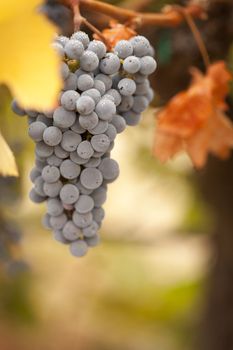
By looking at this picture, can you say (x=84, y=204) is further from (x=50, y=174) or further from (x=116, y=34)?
(x=116, y=34)

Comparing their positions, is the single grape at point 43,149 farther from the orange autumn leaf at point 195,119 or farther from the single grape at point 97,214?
the orange autumn leaf at point 195,119

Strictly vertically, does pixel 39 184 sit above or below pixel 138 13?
below

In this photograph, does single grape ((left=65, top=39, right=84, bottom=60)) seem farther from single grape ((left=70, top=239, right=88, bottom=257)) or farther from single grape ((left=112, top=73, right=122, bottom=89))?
single grape ((left=70, top=239, right=88, bottom=257))

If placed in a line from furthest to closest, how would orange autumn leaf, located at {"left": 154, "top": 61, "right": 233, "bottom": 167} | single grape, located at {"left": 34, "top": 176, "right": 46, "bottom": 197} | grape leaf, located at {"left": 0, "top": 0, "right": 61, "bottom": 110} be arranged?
1. orange autumn leaf, located at {"left": 154, "top": 61, "right": 233, "bottom": 167}
2. single grape, located at {"left": 34, "top": 176, "right": 46, "bottom": 197}
3. grape leaf, located at {"left": 0, "top": 0, "right": 61, "bottom": 110}

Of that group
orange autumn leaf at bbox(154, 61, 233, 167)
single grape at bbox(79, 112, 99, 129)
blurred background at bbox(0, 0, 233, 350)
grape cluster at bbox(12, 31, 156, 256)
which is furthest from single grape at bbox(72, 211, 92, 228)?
blurred background at bbox(0, 0, 233, 350)

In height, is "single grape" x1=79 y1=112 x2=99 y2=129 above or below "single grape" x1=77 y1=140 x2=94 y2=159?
above

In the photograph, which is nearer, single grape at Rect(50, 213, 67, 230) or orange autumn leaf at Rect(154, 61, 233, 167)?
single grape at Rect(50, 213, 67, 230)

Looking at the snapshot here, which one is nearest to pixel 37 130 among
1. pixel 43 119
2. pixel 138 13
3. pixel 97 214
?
pixel 43 119

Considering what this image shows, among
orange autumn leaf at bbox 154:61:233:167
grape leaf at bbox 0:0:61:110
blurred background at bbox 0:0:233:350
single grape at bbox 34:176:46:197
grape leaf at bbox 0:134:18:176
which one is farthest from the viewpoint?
blurred background at bbox 0:0:233:350
